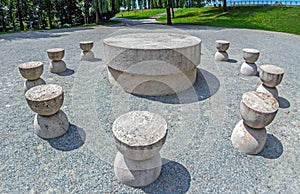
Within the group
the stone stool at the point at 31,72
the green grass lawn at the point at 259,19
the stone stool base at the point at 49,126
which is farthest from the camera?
the green grass lawn at the point at 259,19

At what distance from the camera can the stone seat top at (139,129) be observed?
2.43 meters

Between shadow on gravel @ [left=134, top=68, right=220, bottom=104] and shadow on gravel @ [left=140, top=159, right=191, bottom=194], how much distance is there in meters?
1.86

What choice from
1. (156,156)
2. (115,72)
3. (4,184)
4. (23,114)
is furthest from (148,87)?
(4,184)

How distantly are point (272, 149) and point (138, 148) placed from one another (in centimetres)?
221

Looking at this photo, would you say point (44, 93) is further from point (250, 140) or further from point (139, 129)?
point (250, 140)

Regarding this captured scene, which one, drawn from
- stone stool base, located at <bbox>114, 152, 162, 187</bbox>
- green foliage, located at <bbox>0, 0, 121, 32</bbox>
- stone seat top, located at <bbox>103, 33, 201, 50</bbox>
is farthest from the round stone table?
green foliage, located at <bbox>0, 0, 121, 32</bbox>

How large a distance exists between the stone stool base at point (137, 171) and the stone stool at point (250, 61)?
15.1 ft

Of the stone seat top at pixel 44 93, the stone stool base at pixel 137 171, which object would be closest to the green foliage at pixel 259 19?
the stone stool base at pixel 137 171

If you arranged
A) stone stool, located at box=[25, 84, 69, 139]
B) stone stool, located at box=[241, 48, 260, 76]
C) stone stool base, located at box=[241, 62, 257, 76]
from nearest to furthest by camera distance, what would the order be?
stone stool, located at box=[25, 84, 69, 139], stone stool, located at box=[241, 48, 260, 76], stone stool base, located at box=[241, 62, 257, 76]

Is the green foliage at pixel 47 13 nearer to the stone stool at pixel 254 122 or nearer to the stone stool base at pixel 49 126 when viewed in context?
the stone stool base at pixel 49 126

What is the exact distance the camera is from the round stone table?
14.7 feet

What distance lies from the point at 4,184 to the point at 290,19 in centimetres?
1939

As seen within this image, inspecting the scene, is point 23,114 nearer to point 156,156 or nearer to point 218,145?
point 156,156

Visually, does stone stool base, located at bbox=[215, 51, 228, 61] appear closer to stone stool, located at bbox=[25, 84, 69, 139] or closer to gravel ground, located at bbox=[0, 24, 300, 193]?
gravel ground, located at bbox=[0, 24, 300, 193]
